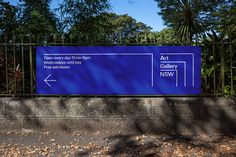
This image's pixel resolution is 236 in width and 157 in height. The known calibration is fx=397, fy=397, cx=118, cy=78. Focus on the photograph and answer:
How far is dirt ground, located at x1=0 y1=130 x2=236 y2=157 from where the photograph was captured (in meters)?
6.32

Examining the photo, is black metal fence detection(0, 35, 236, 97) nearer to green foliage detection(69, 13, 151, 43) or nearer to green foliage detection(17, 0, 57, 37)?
green foliage detection(69, 13, 151, 43)

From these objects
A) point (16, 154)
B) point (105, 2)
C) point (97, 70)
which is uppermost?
point (105, 2)

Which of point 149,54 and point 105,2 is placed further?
point 105,2

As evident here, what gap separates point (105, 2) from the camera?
12.6 meters

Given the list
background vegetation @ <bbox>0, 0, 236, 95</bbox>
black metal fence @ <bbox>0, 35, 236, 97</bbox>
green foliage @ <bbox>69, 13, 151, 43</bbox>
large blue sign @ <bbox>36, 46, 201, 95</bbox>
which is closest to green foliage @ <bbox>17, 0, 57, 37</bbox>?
background vegetation @ <bbox>0, 0, 236, 95</bbox>

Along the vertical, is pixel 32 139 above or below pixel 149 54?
below

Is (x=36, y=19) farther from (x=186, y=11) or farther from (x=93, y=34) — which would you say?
(x=186, y=11)

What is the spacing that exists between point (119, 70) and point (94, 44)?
71 cm

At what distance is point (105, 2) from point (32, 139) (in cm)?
646

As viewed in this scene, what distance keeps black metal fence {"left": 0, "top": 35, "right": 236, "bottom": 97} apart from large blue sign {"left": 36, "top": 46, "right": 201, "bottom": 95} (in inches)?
6.5

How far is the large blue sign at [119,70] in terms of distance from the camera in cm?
768

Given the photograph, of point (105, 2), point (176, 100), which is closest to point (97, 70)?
point (176, 100)

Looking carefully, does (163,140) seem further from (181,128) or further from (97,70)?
(97,70)

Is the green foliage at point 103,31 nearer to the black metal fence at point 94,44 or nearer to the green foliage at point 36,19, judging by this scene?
the black metal fence at point 94,44
